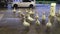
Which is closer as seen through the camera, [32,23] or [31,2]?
[32,23]

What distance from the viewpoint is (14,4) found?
23.9ft

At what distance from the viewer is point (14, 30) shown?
353 cm

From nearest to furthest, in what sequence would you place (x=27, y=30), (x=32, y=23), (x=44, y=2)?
(x=27, y=30), (x=32, y=23), (x=44, y=2)

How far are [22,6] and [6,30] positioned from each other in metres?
→ 3.98

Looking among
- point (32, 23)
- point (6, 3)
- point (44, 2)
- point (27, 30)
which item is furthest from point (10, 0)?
point (27, 30)

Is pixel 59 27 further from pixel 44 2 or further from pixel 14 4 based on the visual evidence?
pixel 44 2

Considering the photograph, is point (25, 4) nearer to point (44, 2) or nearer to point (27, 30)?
point (44, 2)

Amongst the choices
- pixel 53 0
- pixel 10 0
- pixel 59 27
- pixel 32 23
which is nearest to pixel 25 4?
pixel 10 0

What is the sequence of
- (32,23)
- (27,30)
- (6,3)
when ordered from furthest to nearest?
(6,3)
(32,23)
(27,30)

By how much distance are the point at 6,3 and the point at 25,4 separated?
0.97 meters

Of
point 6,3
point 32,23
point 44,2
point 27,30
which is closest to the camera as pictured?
point 27,30

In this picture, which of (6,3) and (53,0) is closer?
(6,3)

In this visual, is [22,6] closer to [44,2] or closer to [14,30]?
[44,2]

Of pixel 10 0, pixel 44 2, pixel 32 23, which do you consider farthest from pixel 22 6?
pixel 32 23
